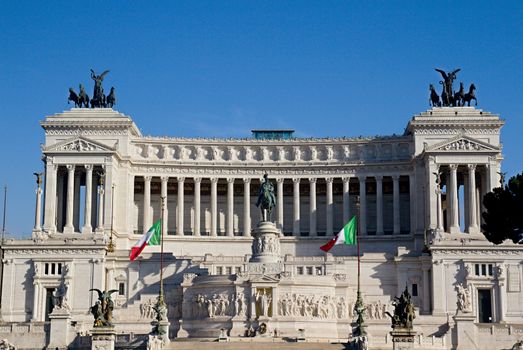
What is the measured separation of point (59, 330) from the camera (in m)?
86.8

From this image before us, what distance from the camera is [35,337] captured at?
87.4 metres

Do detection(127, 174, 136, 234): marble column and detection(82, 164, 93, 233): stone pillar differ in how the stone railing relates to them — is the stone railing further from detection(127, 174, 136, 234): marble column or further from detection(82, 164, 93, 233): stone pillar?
detection(82, 164, 93, 233): stone pillar

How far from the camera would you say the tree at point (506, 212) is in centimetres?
8612

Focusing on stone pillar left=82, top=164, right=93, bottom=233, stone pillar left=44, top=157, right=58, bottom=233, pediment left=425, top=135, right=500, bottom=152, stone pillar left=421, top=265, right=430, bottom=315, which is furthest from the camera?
stone pillar left=82, top=164, right=93, bottom=233

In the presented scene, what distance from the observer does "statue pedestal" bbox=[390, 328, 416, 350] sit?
7425 centimetres

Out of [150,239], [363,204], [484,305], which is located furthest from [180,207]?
[484,305]

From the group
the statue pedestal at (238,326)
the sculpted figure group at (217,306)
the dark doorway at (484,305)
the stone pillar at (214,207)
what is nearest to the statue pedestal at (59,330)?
the sculpted figure group at (217,306)

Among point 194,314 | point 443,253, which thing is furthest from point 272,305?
point 443,253

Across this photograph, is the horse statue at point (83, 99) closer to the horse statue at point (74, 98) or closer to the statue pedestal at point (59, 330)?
the horse statue at point (74, 98)

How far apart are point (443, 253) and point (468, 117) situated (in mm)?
22197

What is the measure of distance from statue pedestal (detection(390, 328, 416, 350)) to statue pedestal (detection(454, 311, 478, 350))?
561 inches

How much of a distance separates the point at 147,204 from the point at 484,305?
42105mm

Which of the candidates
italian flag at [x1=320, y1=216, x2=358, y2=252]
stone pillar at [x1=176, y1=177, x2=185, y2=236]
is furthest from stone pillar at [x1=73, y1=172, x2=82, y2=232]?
italian flag at [x1=320, y1=216, x2=358, y2=252]

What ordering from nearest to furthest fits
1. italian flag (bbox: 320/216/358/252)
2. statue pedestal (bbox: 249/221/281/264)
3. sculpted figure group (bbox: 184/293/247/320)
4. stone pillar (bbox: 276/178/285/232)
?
1. sculpted figure group (bbox: 184/293/247/320)
2. italian flag (bbox: 320/216/358/252)
3. statue pedestal (bbox: 249/221/281/264)
4. stone pillar (bbox: 276/178/285/232)
